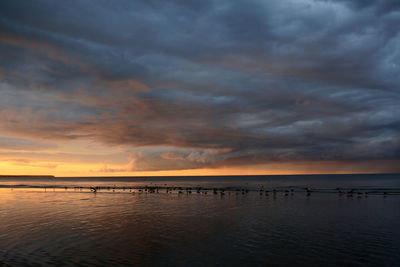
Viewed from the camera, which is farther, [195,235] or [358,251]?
[195,235]

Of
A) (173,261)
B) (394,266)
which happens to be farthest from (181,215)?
(394,266)

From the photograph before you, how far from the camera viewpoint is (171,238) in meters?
31.9

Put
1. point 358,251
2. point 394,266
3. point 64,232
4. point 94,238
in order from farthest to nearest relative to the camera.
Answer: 1. point 64,232
2. point 94,238
3. point 358,251
4. point 394,266

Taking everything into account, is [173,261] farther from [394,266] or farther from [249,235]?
[394,266]

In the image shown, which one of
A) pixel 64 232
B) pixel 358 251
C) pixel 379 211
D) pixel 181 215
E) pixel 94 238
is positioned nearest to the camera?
pixel 358 251

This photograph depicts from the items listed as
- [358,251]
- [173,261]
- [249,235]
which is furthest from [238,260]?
[358,251]

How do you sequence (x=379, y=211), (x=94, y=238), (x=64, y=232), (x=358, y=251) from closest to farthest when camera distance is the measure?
(x=358, y=251)
(x=94, y=238)
(x=64, y=232)
(x=379, y=211)

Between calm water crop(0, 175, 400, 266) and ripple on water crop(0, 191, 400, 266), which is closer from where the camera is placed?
calm water crop(0, 175, 400, 266)

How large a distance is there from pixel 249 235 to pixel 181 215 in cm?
1745

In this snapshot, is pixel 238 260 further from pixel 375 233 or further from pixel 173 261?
pixel 375 233

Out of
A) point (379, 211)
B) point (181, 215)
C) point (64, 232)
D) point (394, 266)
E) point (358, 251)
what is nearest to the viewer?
point (394, 266)

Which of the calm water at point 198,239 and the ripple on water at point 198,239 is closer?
the calm water at point 198,239

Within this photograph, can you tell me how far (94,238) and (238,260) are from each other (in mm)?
17572

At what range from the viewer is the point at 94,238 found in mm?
31625
